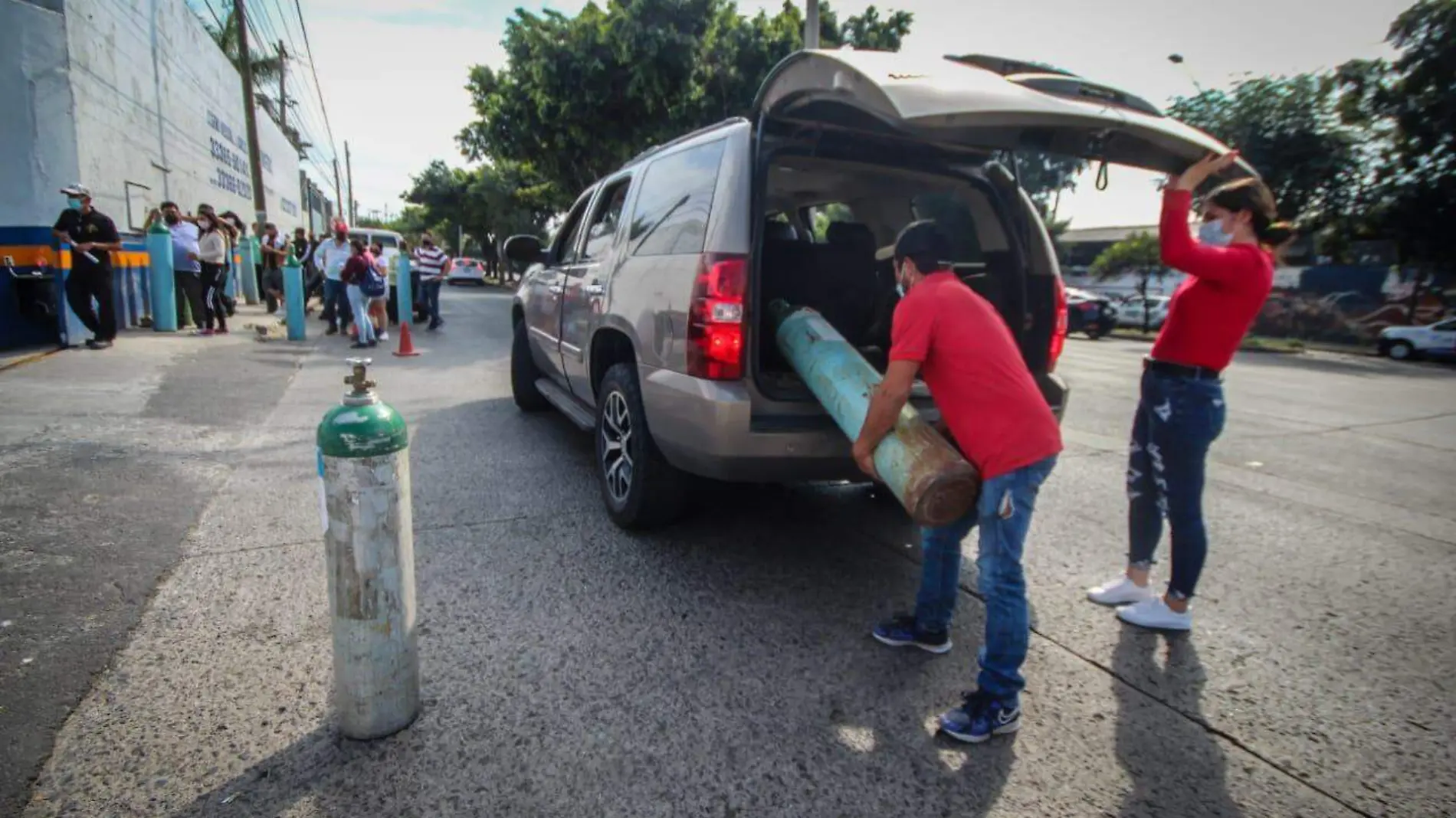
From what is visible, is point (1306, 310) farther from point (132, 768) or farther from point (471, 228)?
point (471, 228)

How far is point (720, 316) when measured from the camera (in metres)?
3.11

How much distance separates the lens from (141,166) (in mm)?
12609

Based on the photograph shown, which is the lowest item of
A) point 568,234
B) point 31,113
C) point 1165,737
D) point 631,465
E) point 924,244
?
point 1165,737

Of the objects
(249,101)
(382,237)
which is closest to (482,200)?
(382,237)

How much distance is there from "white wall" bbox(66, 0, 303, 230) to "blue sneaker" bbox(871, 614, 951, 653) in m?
12.0

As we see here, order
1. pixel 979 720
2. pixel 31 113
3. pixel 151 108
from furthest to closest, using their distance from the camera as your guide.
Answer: pixel 151 108 → pixel 31 113 → pixel 979 720

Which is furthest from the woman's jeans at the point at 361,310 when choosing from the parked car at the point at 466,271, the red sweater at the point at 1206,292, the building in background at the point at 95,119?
the parked car at the point at 466,271

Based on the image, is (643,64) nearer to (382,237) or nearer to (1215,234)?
(382,237)

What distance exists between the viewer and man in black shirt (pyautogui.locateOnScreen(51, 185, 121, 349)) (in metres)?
8.60

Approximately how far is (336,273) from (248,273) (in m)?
8.75

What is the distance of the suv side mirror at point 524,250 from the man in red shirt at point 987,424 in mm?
4242

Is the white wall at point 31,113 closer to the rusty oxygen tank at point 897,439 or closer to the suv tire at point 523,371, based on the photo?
the suv tire at point 523,371

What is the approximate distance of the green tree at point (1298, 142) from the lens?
960 inches

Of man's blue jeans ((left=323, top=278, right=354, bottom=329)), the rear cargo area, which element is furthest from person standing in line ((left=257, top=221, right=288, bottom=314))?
the rear cargo area
